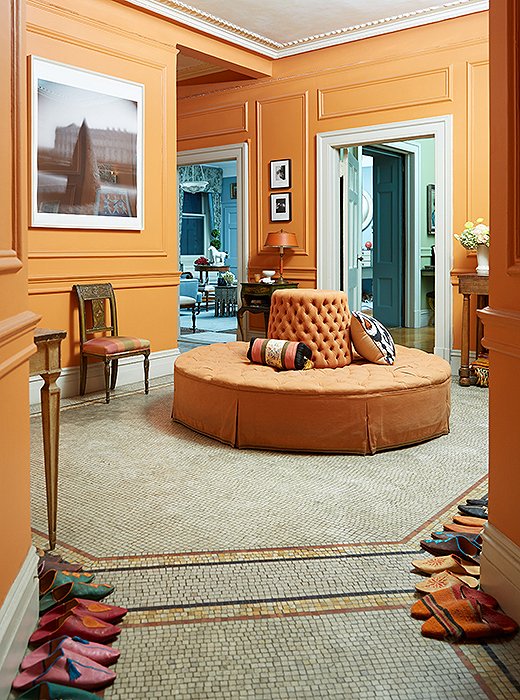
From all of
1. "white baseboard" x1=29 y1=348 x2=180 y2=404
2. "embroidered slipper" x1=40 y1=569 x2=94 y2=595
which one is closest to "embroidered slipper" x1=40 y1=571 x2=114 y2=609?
"embroidered slipper" x1=40 y1=569 x2=94 y2=595

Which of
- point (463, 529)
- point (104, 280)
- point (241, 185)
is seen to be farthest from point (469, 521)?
point (241, 185)

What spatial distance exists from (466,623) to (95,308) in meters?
4.17

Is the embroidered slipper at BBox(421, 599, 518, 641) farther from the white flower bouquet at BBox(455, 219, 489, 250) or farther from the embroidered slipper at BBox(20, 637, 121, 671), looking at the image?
Answer: the white flower bouquet at BBox(455, 219, 489, 250)

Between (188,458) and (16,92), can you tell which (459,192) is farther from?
(16,92)

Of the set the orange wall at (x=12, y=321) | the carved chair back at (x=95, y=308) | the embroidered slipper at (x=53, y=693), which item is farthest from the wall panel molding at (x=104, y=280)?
the embroidered slipper at (x=53, y=693)

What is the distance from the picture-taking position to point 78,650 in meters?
1.80

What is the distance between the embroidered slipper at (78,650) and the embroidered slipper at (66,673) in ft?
0.11

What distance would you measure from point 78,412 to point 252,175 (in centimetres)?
385

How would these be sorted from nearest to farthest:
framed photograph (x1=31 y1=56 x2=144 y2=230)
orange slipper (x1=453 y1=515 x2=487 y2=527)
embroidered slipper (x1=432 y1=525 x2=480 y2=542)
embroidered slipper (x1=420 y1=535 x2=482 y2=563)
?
embroidered slipper (x1=420 y1=535 x2=482 y2=563) → embroidered slipper (x1=432 y1=525 x2=480 y2=542) → orange slipper (x1=453 y1=515 x2=487 y2=527) → framed photograph (x1=31 y1=56 x2=144 y2=230)

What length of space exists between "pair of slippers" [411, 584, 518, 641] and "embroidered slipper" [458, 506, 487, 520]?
2.39ft

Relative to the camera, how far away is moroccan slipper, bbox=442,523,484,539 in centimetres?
262

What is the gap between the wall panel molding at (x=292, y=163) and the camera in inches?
281

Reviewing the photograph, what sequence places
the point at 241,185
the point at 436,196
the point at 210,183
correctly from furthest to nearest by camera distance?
the point at 210,183 → the point at 241,185 → the point at 436,196

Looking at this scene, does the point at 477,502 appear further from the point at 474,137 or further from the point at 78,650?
the point at 474,137
